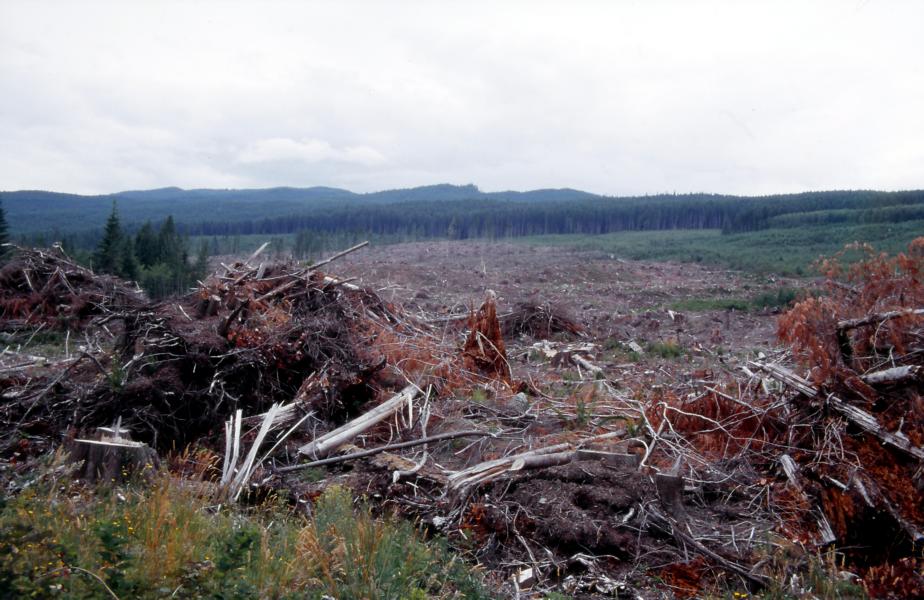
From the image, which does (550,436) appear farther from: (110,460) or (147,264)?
(147,264)

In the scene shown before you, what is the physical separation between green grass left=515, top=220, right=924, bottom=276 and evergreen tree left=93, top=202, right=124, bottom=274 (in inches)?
1212

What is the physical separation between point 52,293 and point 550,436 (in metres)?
11.8

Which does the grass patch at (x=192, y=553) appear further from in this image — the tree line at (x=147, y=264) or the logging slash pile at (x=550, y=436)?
the tree line at (x=147, y=264)

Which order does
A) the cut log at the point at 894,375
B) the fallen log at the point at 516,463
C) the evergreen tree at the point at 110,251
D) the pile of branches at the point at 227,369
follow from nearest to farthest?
the fallen log at the point at 516,463
the cut log at the point at 894,375
the pile of branches at the point at 227,369
the evergreen tree at the point at 110,251

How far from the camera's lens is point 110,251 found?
24.1 metres

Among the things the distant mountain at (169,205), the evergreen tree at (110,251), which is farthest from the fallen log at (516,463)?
the distant mountain at (169,205)

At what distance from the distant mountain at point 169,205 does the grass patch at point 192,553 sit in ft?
182

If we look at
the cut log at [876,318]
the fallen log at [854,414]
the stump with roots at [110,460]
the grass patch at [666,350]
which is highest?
the cut log at [876,318]

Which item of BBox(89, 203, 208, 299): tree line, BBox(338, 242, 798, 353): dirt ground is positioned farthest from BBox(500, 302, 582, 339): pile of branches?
BBox(89, 203, 208, 299): tree line

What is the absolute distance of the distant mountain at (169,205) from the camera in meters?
91.5

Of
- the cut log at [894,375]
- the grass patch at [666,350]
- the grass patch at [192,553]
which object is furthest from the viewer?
the grass patch at [666,350]

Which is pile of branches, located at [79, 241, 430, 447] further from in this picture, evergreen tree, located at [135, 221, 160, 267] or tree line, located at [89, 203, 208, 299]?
evergreen tree, located at [135, 221, 160, 267]

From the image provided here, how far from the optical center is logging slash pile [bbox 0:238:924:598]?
4.56 meters

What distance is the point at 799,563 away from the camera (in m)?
4.28
